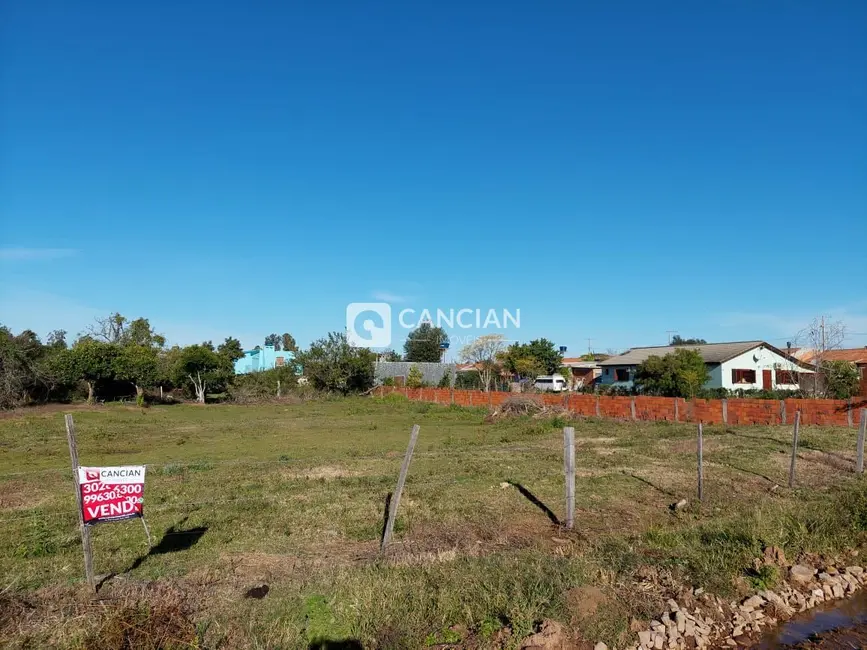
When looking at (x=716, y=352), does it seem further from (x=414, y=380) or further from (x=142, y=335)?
(x=142, y=335)

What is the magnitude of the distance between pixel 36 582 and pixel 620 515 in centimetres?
812

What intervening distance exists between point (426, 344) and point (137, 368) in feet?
141

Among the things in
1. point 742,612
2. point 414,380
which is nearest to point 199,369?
point 414,380

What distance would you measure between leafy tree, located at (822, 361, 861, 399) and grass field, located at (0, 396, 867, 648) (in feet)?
68.4

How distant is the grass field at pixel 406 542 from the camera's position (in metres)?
5.34

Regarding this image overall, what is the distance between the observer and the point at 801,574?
22.9 feet

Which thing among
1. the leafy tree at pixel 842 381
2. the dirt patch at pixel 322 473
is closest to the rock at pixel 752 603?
the dirt patch at pixel 322 473

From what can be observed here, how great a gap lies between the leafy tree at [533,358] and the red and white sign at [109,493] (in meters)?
59.1

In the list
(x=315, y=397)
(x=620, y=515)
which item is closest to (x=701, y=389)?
(x=315, y=397)

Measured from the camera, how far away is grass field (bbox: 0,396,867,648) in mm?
5340

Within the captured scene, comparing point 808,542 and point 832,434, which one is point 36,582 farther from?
point 832,434

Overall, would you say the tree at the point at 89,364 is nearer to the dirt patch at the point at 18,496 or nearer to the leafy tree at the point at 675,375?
the dirt patch at the point at 18,496

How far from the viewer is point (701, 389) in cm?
4169

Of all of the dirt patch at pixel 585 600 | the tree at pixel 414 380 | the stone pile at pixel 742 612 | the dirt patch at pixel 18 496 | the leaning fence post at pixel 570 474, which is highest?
the tree at pixel 414 380
